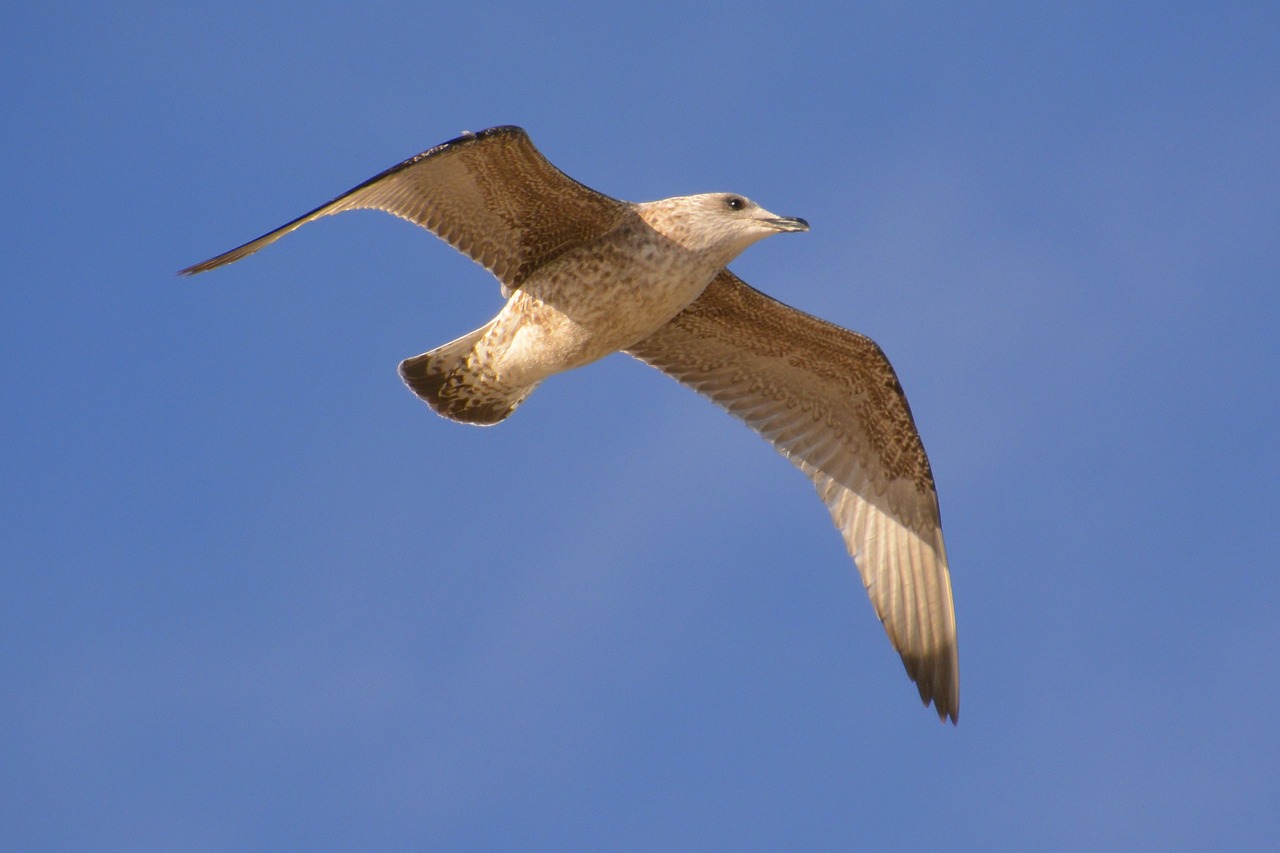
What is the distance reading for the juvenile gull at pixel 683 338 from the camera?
998 cm

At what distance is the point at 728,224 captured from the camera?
10.0 m

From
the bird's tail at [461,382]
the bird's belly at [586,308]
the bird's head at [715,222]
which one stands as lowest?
the bird's tail at [461,382]

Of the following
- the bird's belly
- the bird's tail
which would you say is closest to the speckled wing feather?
the bird's belly

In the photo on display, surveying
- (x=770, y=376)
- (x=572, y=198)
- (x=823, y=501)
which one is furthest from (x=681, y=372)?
(x=572, y=198)

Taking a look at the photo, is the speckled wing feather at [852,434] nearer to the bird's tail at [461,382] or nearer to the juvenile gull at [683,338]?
the juvenile gull at [683,338]

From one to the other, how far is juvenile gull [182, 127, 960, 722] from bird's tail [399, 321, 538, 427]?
0.01m

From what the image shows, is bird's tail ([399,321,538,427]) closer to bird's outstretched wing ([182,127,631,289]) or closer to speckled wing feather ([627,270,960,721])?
bird's outstretched wing ([182,127,631,289])

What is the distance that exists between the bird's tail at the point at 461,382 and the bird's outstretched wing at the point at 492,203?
0.56 m

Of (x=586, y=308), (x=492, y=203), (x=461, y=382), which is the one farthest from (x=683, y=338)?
(x=492, y=203)

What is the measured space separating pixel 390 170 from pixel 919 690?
558 cm

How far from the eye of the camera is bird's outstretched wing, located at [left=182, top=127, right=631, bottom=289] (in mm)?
9453

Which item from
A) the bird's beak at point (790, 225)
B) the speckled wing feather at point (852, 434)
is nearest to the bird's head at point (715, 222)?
the bird's beak at point (790, 225)

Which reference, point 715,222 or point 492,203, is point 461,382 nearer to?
point 492,203

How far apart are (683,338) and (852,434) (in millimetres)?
1529
